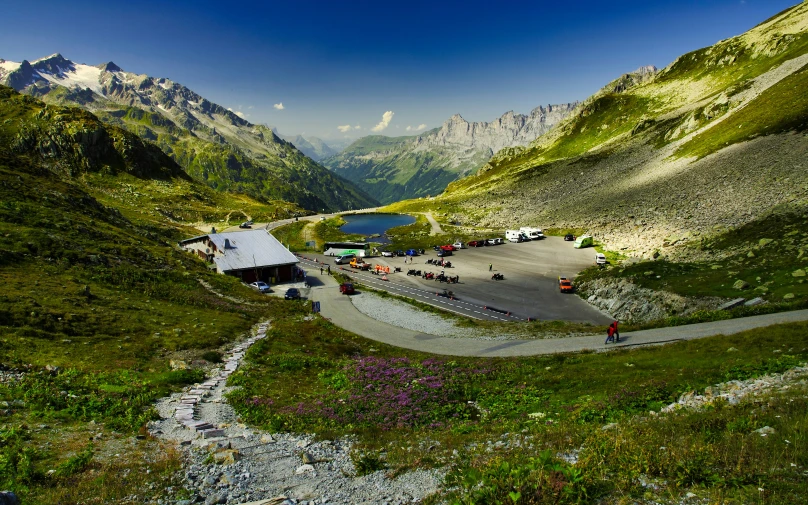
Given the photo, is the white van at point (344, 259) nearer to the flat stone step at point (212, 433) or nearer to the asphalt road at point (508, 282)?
the asphalt road at point (508, 282)

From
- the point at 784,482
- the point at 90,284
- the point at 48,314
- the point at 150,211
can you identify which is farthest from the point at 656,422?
the point at 150,211

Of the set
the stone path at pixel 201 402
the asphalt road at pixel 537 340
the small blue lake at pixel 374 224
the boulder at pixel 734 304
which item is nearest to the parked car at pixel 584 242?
the boulder at pixel 734 304

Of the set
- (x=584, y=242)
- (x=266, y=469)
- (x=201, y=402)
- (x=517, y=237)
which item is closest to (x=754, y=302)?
(x=266, y=469)

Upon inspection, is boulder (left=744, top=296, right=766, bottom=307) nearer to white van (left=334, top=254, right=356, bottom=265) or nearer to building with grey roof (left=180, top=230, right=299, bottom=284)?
building with grey roof (left=180, top=230, right=299, bottom=284)

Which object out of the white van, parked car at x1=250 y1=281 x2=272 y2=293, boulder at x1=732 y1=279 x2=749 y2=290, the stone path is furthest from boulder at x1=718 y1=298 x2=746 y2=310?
the white van

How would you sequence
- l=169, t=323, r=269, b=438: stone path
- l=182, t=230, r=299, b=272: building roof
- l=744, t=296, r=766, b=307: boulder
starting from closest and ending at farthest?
1. l=169, t=323, r=269, b=438: stone path
2. l=744, t=296, r=766, b=307: boulder
3. l=182, t=230, r=299, b=272: building roof

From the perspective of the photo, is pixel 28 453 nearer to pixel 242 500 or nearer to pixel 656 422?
pixel 242 500

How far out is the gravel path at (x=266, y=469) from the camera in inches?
433

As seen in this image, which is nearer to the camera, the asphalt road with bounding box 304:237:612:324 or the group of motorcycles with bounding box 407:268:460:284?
the asphalt road with bounding box 304:237:612:324

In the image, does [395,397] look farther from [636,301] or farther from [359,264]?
[359,264]

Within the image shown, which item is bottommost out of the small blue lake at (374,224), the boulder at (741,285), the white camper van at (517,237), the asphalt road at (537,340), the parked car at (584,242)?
the asphalt road at (537,340)

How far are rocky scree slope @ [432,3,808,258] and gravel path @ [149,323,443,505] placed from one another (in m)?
61.7

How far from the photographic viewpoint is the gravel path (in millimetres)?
11008

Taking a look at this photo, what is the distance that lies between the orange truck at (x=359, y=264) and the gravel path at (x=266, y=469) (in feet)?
212
